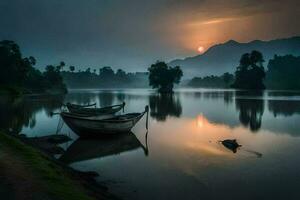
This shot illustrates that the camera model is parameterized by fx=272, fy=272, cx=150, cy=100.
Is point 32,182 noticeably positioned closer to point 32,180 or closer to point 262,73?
point 32,180

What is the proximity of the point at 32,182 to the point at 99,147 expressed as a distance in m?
11.8

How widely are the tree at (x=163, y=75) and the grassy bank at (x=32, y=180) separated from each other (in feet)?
397

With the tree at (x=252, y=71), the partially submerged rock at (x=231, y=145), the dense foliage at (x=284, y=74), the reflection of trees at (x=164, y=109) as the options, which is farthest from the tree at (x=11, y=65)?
the dense foliage at (x=284, y=74)

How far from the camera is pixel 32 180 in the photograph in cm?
941

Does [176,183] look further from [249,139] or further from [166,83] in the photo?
[166,83]

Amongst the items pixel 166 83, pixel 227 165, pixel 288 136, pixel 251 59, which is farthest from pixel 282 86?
pixel 227 165

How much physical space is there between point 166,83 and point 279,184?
123 metres

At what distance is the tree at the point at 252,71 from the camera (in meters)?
140

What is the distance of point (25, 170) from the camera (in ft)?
34.7

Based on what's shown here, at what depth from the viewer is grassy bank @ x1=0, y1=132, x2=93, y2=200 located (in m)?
8.41

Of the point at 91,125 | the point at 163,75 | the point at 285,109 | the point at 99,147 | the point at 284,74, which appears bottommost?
the point at 285,109

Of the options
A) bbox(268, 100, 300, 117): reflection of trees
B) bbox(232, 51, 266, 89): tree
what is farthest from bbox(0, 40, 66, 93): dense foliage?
bbox(232, 51, 266, 89): tree

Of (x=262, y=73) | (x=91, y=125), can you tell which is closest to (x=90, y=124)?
(x=91, y=125)

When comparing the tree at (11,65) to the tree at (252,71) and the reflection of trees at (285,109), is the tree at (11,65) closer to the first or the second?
the reflection of trees at (285,109)
